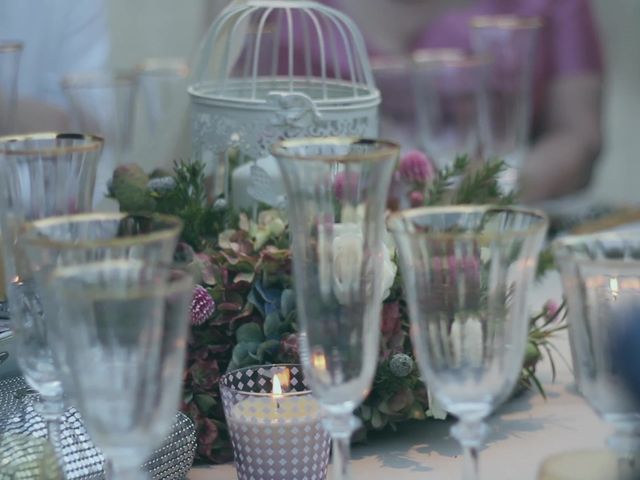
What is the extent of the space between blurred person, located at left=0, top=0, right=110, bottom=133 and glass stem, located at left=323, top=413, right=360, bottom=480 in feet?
5.00

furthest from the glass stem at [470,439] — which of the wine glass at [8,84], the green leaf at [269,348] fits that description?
the wine glass at [8,84]

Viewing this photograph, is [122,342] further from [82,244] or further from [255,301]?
[255,301]

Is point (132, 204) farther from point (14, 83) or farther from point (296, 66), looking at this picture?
point (296, 66)

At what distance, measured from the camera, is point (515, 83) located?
1640 mm

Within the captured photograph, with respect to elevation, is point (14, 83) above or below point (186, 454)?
above

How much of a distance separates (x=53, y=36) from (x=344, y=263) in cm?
164

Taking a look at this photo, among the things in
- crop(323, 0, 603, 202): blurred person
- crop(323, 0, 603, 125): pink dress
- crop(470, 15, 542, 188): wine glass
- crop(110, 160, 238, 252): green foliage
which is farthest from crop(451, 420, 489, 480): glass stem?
crop(323, 0, 603, 125): pink dress

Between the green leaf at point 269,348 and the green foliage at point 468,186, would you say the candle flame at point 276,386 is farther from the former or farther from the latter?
the green foliage at point 468,186

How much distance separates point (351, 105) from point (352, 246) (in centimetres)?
46

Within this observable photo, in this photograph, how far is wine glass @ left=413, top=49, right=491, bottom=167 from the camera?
5.12 feet

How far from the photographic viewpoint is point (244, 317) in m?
1.01

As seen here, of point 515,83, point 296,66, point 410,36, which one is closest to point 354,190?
point 515,83

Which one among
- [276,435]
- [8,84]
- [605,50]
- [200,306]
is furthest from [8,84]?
[605,50]

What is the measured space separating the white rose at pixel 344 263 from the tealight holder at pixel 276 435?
7.1 inches
